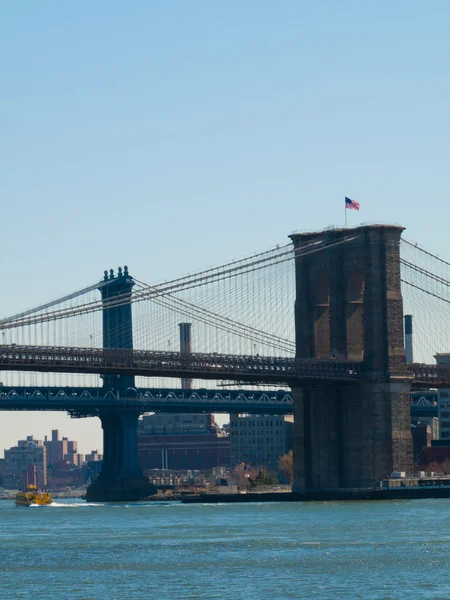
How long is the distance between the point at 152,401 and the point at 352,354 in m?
47.8

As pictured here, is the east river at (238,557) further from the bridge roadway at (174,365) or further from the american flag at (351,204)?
the american flag at (351,204)

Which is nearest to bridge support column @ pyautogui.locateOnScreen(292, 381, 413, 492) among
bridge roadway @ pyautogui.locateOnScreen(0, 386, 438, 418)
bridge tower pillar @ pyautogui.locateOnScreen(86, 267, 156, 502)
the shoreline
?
the shoreline

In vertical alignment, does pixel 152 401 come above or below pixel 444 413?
above

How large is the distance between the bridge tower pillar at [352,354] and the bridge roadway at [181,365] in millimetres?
1364

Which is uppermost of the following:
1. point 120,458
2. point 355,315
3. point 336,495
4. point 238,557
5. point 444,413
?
point 355,315

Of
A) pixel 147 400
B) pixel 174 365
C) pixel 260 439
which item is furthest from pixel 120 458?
pixel 260 439

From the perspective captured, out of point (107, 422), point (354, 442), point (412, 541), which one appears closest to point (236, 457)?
point (107, 422)

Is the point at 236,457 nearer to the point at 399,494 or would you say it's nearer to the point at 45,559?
the point at 399,494

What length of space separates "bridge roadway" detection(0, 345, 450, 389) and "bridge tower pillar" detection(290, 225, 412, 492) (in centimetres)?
136

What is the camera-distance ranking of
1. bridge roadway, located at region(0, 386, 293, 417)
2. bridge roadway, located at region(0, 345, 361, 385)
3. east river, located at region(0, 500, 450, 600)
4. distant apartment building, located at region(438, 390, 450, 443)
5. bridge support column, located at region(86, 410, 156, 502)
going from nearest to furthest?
1. east river, located at region(0, 500, 450, 600)
2. bridge roadway, located at region(0, 345, 361, 385)
3. distant apartment building, located at region(438, 390, 450, 443)
4. bridge support column, located at region(86, 410, 156, 502)
5. bridge roadway, located at region(0, 386, 293, 417)

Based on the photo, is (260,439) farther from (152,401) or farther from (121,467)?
(121,467)

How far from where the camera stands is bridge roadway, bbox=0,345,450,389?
A: 78.0 m

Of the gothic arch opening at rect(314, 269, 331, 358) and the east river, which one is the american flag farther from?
the east river

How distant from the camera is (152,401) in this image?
134750mm
